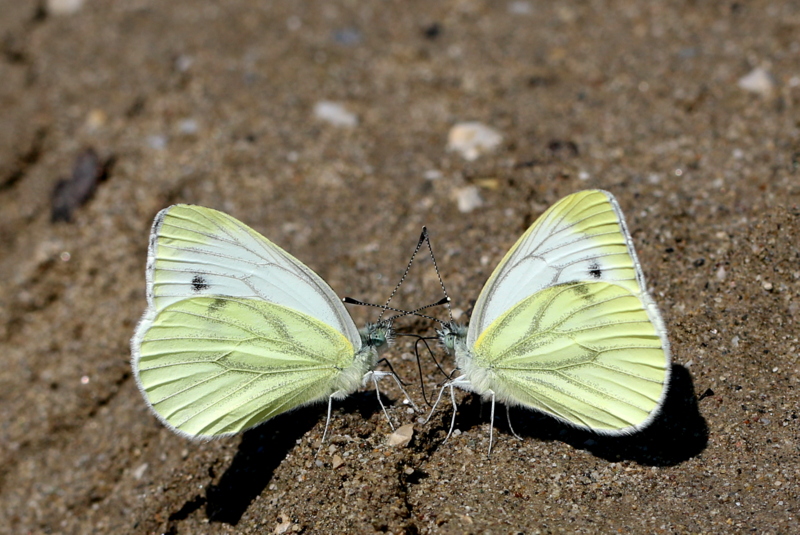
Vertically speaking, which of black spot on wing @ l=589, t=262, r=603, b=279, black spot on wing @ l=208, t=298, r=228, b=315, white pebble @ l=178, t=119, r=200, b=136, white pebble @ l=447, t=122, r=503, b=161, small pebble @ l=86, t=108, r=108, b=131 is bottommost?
small pebble @ l=86, t=108, r=108, b=131

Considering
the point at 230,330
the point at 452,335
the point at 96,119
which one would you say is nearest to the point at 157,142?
the point at 96,119

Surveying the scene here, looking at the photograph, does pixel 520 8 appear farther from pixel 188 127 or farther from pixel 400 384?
pixel 400 384

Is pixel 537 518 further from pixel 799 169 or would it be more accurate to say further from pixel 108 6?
pixel 108 6

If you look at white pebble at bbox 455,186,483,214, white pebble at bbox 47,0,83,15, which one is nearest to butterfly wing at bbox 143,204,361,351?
white pebble at bbox 455,186,483,214

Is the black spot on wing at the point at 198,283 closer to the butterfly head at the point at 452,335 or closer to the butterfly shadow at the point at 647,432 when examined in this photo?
the butterfly head at the point at 452,335

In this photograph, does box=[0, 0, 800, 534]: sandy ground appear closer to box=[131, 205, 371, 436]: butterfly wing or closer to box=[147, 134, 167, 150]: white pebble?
box=[147, 134, 167, 150]: white pebble

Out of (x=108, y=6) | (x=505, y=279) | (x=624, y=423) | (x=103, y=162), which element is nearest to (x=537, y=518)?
(x=624, y=423)
